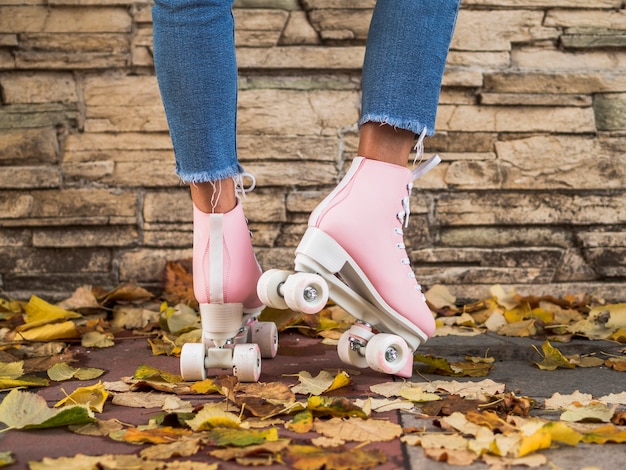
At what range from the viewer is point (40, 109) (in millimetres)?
2338

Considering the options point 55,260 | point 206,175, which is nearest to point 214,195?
point 206,175

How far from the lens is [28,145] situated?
2334 millimetres

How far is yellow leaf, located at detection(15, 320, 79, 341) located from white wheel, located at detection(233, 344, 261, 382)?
65 cm

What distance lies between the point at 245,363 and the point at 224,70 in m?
0.52

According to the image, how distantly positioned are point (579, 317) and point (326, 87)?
1034 millimetres

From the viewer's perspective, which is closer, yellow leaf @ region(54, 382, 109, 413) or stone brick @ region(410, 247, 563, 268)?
yellow leaf @ region(54, 382, 109, 413)

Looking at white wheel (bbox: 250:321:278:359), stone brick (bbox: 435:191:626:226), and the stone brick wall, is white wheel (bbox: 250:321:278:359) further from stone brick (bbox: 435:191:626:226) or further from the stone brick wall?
stone brick (bbox: 435:191:626:226)

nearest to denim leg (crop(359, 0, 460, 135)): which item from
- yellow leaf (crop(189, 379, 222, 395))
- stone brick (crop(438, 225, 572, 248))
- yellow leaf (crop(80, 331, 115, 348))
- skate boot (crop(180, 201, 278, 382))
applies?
skate boot (crop(180, 201, 278, 382))

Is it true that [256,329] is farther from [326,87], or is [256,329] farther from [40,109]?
[40,109]

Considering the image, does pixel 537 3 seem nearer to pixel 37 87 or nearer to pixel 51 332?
pixel 37 87

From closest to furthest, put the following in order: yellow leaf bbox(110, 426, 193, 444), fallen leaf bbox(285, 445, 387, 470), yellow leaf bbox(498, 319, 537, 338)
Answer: fallen leaf bbox(285, 445, 387, 470) < yellow leaf bbox(110, 426, 193, 444) < yellow leaf bbox(498, 319, 537, 338)

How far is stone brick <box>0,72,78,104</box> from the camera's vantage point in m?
2.33

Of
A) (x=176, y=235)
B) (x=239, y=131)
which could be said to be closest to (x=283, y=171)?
(x=239, y=131)

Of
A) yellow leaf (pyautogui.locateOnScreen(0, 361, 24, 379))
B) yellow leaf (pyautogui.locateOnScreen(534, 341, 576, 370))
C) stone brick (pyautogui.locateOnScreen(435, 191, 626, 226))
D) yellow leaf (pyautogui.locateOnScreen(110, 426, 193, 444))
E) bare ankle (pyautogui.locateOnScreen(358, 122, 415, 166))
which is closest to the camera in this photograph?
yellow leaf (pyautogui.locateOnScreen(110, 426, 193, 444))
